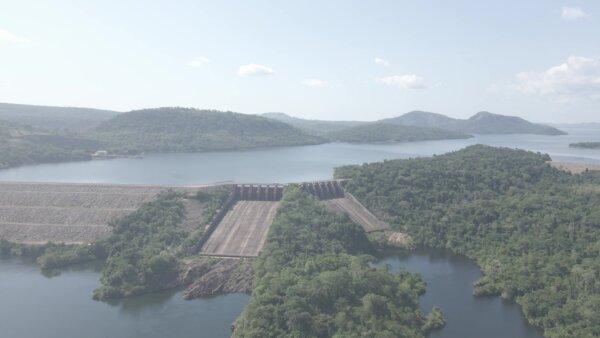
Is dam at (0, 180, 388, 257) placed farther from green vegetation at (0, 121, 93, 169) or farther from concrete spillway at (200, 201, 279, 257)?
green vegetation at (0, 121, 93, 169)

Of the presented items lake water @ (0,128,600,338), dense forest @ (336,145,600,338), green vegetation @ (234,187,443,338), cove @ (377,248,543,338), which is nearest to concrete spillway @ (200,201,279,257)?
green vegetation @ (234,187,443,338)

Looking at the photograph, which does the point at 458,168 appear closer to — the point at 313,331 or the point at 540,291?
the point at 540,291

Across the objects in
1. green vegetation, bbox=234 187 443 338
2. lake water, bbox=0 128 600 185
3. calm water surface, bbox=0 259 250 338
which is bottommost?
calm water surface, bbox=0 259 250 338

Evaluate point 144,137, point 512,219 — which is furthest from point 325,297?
point 144,137

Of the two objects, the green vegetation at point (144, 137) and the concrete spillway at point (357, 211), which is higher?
the green vegetation at point (144, 137)

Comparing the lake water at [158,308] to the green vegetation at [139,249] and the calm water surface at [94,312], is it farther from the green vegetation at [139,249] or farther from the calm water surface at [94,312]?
the green vegetation at [139,249]

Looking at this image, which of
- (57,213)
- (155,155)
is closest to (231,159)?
(155,155)

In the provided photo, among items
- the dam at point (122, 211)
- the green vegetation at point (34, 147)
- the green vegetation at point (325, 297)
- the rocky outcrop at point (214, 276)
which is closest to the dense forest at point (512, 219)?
the dam at point (122, 211)
